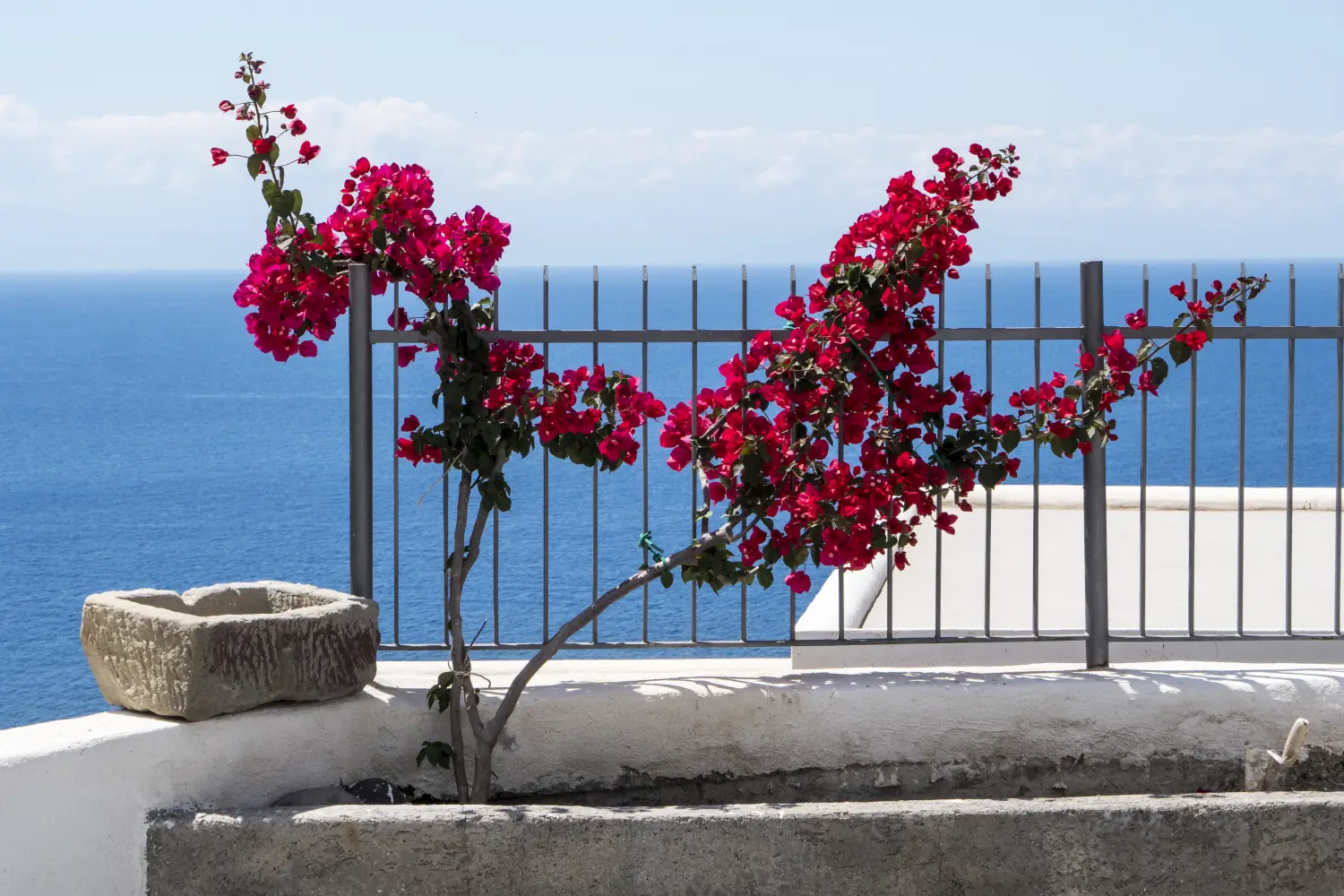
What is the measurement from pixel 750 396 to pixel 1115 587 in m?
5.45

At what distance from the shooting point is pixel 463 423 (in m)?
4.01

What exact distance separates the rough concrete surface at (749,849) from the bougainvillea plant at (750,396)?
0.44 meters

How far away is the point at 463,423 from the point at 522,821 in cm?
105

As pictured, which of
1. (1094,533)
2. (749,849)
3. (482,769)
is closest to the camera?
(749,849)

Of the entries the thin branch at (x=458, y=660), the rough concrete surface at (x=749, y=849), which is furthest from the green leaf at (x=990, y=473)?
the thin branch at (x=458, y=660)

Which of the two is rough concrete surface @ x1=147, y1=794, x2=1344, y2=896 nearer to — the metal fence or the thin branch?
the thin branch

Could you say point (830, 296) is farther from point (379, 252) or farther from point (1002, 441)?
point (379, 252)

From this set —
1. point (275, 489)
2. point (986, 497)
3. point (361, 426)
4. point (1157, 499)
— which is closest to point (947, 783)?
point (986, 497)

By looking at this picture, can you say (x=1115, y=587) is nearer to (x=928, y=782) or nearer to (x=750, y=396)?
(x=928, y=782)

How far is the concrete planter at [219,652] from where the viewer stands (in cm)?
371

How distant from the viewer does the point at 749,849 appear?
3.60 meters

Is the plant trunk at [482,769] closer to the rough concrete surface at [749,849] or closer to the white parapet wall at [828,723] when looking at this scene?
the white parapet wall at [828,723]

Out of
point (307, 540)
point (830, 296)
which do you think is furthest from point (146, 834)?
point (307, 540)

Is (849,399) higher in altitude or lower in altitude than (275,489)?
higher
